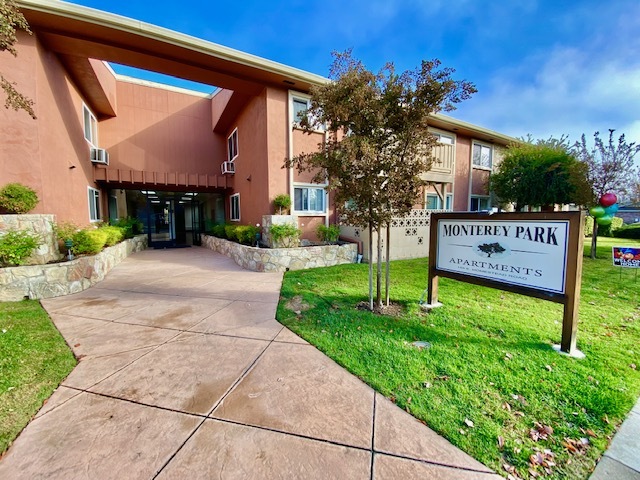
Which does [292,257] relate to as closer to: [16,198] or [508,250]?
[508,250]

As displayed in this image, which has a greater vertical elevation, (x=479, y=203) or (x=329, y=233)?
(x=479, y=203)

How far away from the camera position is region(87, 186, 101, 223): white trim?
10.4 metres

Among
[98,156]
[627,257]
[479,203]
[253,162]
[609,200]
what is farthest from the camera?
[479,203]

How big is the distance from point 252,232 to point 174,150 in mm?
7876

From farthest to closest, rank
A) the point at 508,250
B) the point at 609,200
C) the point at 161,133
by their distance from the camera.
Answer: the point at 161,133
the point at 609,200
the point at 508,250

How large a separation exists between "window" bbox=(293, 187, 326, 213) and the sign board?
242 inches

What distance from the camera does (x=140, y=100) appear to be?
13.1 meters

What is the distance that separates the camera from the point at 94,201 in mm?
11156

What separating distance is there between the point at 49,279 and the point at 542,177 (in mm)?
17118

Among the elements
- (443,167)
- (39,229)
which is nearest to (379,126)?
(39,229)

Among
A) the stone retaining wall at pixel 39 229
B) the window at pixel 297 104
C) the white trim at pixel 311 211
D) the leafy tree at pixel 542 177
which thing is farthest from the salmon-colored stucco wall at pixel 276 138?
the leafy tree at pixel 542 177

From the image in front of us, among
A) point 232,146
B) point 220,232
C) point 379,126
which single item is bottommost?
point 220,232

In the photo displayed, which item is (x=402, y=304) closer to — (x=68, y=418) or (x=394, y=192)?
(x=394, y=192)

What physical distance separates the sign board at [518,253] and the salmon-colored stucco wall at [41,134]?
9413mm
